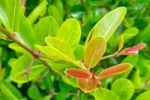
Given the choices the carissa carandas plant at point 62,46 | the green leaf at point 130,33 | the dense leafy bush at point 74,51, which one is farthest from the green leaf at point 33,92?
the green leaf at point 130,33

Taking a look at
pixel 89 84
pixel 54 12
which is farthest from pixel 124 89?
pixel 54 12

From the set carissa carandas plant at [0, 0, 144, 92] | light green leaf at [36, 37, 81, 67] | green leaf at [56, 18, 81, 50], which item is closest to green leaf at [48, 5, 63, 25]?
carissa carandas plant at [0, 0, 144, 92]

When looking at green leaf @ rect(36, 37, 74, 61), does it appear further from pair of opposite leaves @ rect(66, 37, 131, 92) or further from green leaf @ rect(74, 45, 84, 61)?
green leaf @ rect(74, 45, 84, 61)

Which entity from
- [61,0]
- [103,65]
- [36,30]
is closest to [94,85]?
[36,30]

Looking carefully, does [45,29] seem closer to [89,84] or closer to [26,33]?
[26,33]

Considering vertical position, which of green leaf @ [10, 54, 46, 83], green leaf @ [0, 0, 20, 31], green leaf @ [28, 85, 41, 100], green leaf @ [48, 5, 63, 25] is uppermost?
green leaf @ [0, 0, 20, 31]

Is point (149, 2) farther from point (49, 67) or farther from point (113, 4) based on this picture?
point (49, 67)
